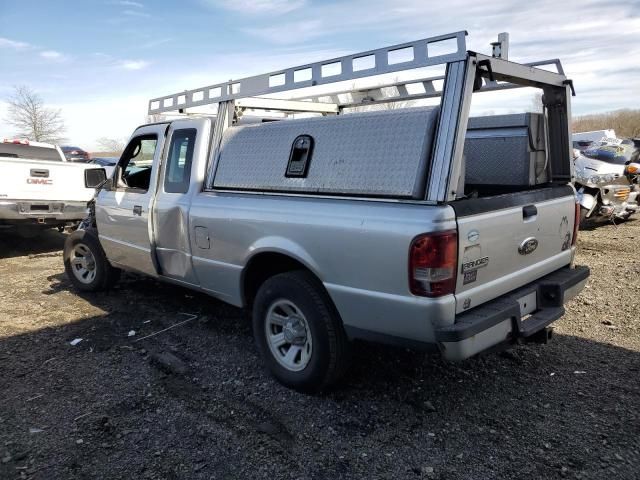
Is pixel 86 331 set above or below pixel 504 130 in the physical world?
below

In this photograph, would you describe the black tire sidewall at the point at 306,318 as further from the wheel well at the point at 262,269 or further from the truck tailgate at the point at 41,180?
the truck tailgate at the point at 41,180

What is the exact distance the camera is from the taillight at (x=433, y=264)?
2.69 metres

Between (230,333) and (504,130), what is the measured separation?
9.73 ft

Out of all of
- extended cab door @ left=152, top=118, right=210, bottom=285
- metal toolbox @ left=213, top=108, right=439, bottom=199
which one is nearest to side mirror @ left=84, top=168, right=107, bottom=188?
extended cab door @ left=152, top=118, right=210, bottom=285

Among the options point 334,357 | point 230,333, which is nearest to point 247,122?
point 230,333

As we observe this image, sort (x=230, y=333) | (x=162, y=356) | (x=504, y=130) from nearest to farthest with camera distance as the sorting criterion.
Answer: (x=504, y=130) → (x=162, y=356) → (x=230, y=333)

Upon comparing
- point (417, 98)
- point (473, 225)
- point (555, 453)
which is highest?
point (417, 98)

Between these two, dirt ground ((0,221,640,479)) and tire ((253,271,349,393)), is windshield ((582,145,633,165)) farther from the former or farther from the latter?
tire ((253,271,349,393))

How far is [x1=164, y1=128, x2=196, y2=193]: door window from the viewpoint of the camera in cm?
444

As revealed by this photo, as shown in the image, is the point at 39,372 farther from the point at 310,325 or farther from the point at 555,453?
the point at 555,453

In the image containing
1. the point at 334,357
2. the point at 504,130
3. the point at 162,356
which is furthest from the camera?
the point at 162,356

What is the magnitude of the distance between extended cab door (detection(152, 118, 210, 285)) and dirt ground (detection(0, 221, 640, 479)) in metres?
0.71

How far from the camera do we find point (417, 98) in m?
4.48

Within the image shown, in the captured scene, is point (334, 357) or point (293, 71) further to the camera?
point (293, 71)
